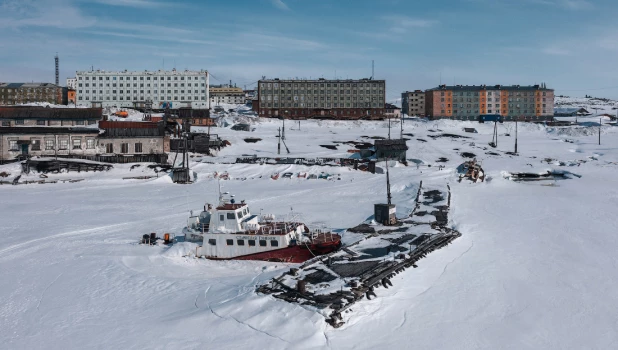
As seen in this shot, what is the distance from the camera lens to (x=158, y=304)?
19.0 m

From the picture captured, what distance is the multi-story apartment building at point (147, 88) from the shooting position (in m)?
112

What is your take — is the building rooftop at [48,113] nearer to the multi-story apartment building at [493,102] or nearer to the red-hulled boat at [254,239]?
the red-hulled boat at [254,239]

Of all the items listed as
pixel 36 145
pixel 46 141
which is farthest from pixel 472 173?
pixel 36 145

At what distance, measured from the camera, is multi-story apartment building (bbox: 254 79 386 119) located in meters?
109

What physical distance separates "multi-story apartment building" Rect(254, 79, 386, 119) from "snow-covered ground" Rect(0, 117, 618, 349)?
63.4m

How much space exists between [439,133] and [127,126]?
5181cm

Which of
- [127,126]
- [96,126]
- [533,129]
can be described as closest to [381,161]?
[127,126]

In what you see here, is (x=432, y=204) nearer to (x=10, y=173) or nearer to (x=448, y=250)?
(x=448, y=250)

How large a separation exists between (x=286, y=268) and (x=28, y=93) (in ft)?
393

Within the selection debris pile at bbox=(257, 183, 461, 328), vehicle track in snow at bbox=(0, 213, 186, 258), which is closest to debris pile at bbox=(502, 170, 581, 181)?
debris pile at bbox=(257, 183, 461, 328)

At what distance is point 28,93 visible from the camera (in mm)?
122000

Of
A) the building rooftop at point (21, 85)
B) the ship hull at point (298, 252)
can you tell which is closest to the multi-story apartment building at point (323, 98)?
the building rooftop at point (21, 85)

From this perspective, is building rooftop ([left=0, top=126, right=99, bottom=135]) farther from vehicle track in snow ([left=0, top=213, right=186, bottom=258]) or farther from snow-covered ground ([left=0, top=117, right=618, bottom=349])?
vehicle track in snow ([left=0, top=213, right=186, bottom=258])

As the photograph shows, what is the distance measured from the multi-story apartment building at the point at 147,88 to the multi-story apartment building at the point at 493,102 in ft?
170
